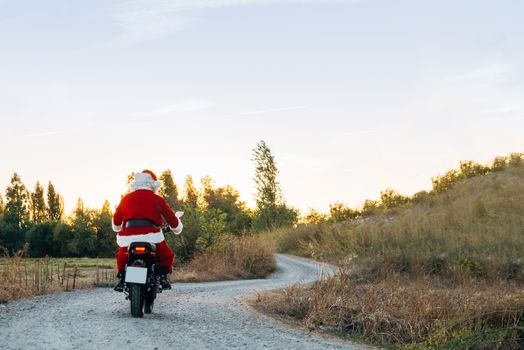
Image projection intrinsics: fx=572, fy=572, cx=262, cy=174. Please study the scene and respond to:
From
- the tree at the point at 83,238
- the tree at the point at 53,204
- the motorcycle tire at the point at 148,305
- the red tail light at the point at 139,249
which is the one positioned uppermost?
the tree at the point at 53,204

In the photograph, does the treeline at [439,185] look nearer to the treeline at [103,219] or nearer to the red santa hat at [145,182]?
the treeline at [103,219]

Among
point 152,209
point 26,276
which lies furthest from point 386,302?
point 26,276

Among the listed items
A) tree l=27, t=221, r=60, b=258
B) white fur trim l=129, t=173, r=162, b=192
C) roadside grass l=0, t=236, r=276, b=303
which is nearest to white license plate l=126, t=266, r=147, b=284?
white fur trim l=129, t=173, r=162, b=192

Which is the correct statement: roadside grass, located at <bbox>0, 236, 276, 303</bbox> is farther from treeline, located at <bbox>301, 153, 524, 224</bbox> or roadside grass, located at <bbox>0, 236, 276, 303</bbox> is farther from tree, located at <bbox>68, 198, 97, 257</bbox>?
tree, located at <bbox>68, 198, 97, 257</bbox>

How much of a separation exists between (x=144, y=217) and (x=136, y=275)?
1.09 m

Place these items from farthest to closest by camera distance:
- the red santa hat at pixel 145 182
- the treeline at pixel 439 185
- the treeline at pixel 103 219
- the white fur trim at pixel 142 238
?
the treeline at pixel 103 219, the treeline at pixel 439 185, the red santa hat at pixel 145 182, the white fur trim at pixel 142 238

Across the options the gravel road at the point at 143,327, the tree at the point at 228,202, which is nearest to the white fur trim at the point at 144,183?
the gravel road at the point at 143,327

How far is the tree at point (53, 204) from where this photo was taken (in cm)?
9569

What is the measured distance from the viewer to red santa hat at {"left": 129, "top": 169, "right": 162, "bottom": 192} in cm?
1009

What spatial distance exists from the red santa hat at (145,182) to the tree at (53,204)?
300 ft

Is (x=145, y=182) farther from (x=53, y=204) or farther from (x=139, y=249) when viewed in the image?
(x=53, y=204)

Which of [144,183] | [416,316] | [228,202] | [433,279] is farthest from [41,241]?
[416,316]

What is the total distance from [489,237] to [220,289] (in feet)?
31.2

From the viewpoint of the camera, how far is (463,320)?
9.20m
